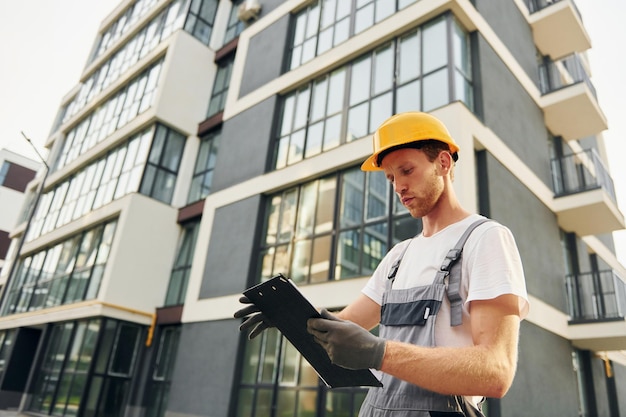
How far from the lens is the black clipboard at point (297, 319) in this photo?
150cm

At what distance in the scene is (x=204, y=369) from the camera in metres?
10.8

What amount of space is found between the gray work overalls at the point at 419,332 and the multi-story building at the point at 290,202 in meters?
6.20

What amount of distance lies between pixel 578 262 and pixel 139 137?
14.8 metres

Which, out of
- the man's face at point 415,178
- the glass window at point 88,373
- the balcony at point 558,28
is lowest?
the glass window at point 88,373

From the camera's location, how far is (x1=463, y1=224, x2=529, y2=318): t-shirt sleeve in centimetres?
141

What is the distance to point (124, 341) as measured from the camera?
501 inches

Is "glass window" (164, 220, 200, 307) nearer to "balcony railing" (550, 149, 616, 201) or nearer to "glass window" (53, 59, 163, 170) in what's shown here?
"glass window" (53, 59, 163, 170)

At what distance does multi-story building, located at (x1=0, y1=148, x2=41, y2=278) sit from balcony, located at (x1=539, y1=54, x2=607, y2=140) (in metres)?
38.5

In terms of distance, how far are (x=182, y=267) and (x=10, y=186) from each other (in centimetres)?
3174

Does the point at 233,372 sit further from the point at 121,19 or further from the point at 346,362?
the point at 121,19

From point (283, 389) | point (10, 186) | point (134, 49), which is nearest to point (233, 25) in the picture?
point (134, 49)

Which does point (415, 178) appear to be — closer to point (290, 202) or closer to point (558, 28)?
point (290, 202)

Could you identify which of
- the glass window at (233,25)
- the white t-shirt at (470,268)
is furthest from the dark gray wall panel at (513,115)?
the glass window at (233,25)

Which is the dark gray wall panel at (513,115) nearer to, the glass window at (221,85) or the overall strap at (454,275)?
the overall strap at (454,275)
